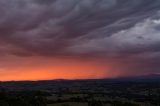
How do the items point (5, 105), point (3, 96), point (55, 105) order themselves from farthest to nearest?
point (55, 105), point (3, 96), point (5, 105)

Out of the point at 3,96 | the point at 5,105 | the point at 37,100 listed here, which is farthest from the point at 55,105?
the point at 5,105

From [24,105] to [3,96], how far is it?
2301cm

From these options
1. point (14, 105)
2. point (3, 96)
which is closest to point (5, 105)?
point (14, 105)

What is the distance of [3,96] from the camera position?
174 meters

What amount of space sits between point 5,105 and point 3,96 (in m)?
31.6

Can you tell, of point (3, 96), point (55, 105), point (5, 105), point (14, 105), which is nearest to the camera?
point (5, 105)

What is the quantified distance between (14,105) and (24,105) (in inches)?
216

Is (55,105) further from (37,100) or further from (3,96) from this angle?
(3,96)

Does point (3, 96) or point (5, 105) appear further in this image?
point (3, 96)

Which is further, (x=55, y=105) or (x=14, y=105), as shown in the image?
(x=55, y=105)

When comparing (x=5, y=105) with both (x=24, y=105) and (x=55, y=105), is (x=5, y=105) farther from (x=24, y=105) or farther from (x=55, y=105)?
(x=55, y=105)

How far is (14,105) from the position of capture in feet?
507

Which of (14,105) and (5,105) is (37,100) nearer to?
(14,105)

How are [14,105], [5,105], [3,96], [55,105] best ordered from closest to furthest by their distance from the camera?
→ 1. [5,105]
2. [14,105]
3. [3,96]
4. [55,105]
